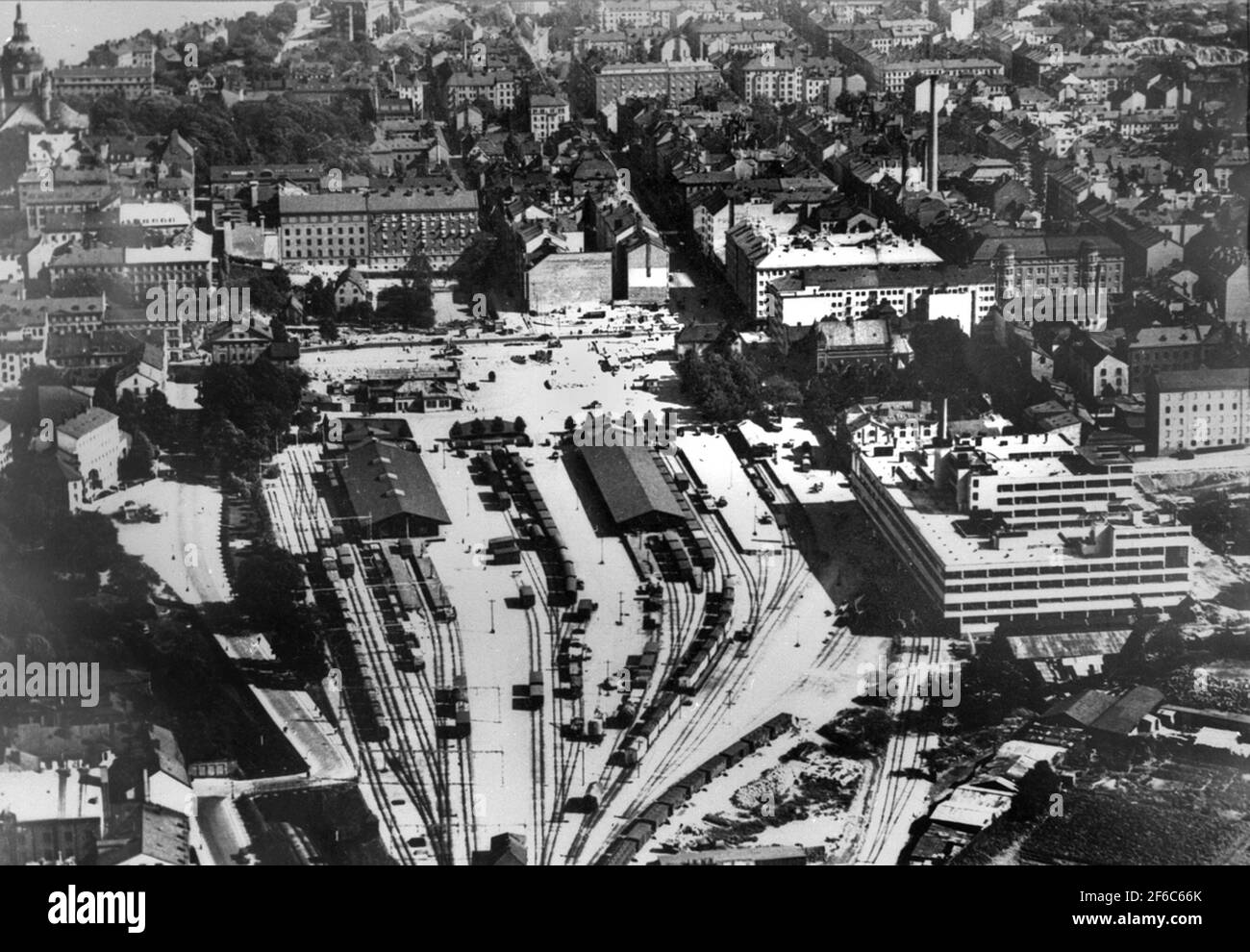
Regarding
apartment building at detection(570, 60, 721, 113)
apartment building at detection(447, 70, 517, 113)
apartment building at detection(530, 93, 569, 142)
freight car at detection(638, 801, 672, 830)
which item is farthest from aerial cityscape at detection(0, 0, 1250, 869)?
apartment building at detection(570, 60, 721, 113)

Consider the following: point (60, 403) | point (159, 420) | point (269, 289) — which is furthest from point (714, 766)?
point (269, 289)

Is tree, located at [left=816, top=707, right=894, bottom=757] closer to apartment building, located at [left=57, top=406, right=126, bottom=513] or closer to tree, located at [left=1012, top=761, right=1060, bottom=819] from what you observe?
tree, located at [left=1012, top=761, right=1060, bottom=819]

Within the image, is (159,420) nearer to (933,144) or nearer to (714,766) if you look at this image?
(714,766)

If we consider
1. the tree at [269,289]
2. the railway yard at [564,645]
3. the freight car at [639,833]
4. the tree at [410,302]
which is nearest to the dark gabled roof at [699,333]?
the tree at [410,302]

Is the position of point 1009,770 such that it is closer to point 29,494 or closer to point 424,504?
point 424,504

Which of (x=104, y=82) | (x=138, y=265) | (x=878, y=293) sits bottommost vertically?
(x=878, y=293)

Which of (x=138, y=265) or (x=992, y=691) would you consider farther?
(x=138, y=265)

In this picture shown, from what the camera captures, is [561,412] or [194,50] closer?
[561,412]
